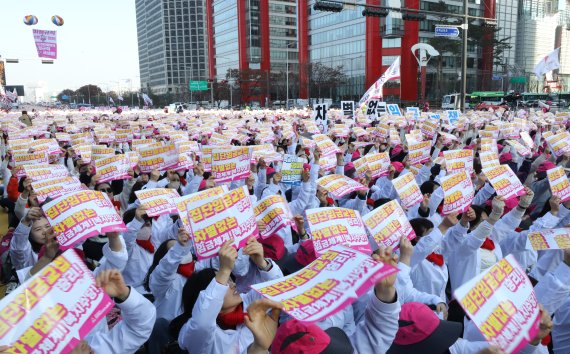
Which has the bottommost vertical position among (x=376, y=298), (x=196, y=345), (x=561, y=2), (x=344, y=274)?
(x=196, y=345)

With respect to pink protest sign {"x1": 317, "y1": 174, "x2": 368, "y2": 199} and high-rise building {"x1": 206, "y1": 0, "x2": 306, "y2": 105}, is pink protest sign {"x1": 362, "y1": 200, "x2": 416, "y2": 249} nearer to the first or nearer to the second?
pink protest sign {"x1": 317, "y1": 174, "x2": 368, "y2": 199}

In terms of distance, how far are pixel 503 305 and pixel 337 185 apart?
3.22 m

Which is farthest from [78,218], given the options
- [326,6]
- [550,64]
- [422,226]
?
[550,64]

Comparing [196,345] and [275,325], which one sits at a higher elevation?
[275,325]

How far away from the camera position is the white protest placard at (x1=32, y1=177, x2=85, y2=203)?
472 cm

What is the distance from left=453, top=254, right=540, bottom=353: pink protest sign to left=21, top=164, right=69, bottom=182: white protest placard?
17.2 ft

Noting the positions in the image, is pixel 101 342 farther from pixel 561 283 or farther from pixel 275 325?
pixel 561 283

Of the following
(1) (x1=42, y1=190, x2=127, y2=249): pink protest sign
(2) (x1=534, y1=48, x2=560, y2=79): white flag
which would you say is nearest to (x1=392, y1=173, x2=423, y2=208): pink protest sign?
(1) (x1=42, y1=190, x2=127, y2=249): pink protest sign

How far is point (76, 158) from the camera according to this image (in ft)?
30.8

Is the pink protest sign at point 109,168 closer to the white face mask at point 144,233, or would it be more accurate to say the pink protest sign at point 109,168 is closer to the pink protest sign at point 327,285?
the white face mask at point 144,233

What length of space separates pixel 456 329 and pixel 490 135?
30.8 ft

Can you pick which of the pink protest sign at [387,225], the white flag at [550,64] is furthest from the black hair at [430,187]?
the white flag at [550,64]

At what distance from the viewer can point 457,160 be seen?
6207 mm

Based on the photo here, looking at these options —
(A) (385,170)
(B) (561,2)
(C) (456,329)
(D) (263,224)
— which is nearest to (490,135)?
(A) (385,170)
